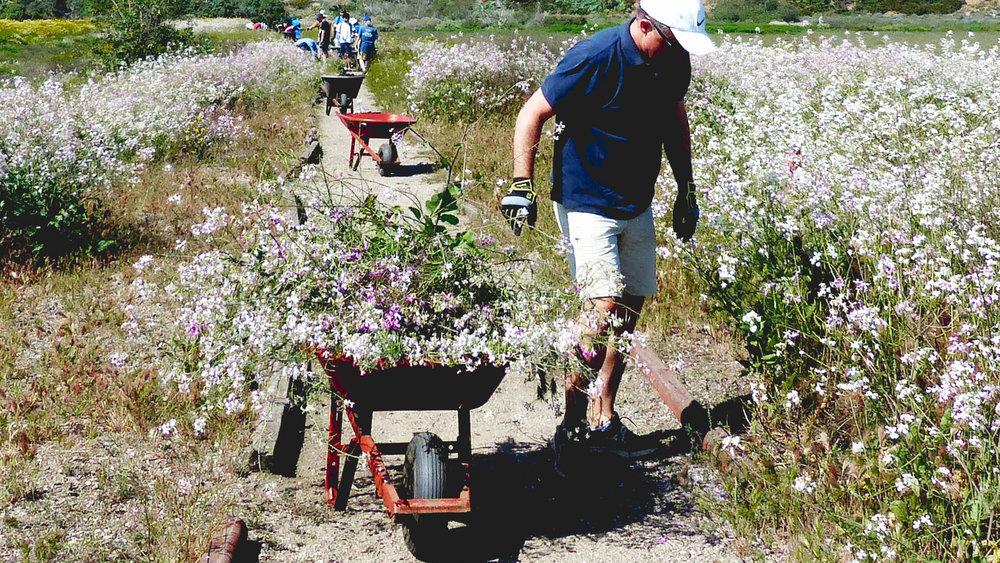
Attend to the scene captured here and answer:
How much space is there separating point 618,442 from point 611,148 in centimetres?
160

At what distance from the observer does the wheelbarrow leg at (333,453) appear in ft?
14.1

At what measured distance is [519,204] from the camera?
4176 millimetres

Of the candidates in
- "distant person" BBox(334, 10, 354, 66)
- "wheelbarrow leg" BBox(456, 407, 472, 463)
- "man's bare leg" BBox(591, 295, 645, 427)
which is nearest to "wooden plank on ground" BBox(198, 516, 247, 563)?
"wheelbarrow leg" BBox(456, 407, 472, 463)

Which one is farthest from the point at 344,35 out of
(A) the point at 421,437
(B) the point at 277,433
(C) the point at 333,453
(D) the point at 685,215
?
A: (A) the point at 421,437

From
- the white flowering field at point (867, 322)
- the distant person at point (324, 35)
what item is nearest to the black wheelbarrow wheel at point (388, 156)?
the white flowering field at point (867, 322)

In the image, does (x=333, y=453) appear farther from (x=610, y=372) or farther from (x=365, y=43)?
(x=365, y=43)

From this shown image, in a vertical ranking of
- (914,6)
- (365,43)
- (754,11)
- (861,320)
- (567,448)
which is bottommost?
(754,11)

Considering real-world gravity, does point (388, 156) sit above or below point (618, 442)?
below

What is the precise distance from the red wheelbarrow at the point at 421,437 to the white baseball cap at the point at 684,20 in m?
1.53

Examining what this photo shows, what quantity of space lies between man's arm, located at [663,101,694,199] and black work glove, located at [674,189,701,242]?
0.11ft

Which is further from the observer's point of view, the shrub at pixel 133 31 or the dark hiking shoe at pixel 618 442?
the shrub at pixel 133 31

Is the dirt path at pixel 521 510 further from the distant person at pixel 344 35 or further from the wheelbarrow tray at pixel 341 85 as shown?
the distant person at pixel 344 35

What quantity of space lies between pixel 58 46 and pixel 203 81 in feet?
114

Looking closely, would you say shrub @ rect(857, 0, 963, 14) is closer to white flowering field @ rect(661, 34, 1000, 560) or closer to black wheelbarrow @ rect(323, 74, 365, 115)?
black wheelbarrow @ rect(323, 74, 365, 115)
